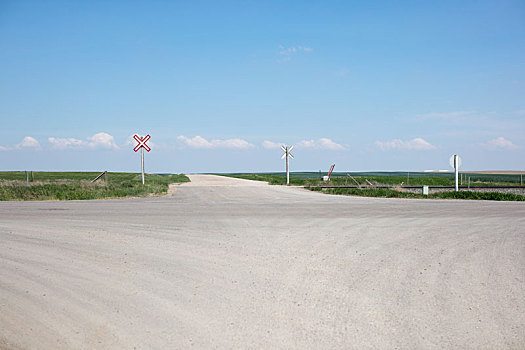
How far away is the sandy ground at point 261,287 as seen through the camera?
4457mm

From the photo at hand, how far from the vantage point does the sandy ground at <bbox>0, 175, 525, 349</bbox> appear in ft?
14.6

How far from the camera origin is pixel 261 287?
6.10m

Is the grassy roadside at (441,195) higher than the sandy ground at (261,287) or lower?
higher

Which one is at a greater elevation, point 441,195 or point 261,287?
point 441,195

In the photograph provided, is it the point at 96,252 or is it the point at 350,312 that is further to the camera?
the point at 96,252

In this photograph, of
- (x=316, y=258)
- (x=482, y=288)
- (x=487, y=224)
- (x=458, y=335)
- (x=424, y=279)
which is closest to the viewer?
(x=458, y=335)

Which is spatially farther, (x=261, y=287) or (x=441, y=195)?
(x=441, y=195)

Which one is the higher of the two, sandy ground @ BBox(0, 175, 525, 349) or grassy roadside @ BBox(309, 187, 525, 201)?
grassy roadside @ BBox(309, 187, 525, 201)

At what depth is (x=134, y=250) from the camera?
8.64m

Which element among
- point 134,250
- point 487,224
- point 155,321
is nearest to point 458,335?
point 155,321

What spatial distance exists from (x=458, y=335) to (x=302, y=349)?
5.41 ft

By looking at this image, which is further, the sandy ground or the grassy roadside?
the grassy roadside

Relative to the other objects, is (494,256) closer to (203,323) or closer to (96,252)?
(203,323)

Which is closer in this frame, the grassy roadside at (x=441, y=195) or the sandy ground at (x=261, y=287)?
the sandy ground at (x=261, y=287)
